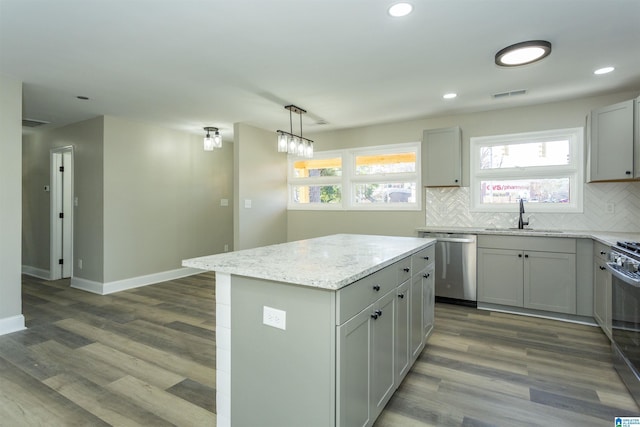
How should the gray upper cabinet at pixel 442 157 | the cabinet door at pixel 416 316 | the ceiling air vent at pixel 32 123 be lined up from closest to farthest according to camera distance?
1. the cabinet door at pixel 416 316
2. the gray upper cabinet at pixel 442 157
3. the ceiling air vent at pixel 32 123

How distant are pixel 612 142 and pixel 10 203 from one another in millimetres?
5947

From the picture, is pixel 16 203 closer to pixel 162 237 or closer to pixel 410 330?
pixel 162 237

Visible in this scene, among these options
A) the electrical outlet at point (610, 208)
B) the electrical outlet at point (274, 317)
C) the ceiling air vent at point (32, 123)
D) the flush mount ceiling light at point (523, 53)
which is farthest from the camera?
the ceiling air vent at point (32, 123)

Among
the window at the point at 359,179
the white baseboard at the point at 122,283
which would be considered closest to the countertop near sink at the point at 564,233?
the window at the point at 359,179

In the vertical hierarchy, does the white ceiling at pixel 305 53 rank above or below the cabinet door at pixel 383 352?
above

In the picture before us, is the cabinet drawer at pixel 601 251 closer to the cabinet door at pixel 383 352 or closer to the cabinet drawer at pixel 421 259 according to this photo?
the cabinet drawer at pixel 421 259

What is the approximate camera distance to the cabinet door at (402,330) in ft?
6.68

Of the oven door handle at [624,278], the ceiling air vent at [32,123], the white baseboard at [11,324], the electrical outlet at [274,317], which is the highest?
the ceiling air vent at [32,123]

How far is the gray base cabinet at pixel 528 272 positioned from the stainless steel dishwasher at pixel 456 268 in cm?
9

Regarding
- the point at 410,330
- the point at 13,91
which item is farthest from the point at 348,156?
the point at 13,91

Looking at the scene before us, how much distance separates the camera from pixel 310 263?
5.65 ft

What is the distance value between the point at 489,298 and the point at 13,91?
545 cm

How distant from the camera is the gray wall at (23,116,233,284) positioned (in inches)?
178

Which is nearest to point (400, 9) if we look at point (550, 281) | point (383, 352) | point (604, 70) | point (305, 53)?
point (305, 53)
